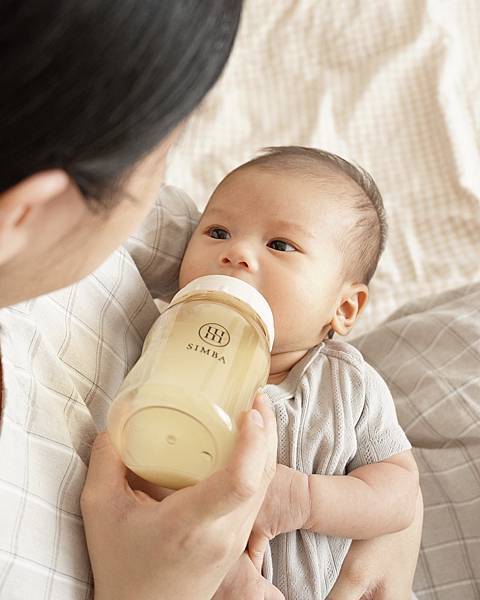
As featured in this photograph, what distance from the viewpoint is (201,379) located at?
78cm

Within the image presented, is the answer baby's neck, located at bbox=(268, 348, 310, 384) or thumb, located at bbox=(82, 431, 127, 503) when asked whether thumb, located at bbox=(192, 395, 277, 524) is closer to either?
thumb, located at bbox=(82, 431, 127, 503)

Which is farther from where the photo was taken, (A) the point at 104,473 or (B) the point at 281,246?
(B) the point at 281,246

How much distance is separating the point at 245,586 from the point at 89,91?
0.60 metres

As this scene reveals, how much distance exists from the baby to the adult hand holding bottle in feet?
0.53

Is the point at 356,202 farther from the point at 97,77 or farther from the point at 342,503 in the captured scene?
the point at 97,77

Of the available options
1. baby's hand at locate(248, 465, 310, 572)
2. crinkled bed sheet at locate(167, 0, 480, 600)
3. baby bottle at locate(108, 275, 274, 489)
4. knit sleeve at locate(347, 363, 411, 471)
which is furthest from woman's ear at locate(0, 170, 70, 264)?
crinkled bed sheet at locate(167, 0, 480, 600)

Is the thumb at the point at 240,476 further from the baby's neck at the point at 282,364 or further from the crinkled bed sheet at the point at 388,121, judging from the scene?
the crinkled bed sheet at the point at 388,121

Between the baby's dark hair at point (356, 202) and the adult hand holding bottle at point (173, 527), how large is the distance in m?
0.45

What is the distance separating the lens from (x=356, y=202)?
1.22 metres

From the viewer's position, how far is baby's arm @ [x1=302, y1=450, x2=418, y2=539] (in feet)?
3.18

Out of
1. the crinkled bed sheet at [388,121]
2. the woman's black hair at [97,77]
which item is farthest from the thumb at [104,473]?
the crinkled bed sheet at [388,121]

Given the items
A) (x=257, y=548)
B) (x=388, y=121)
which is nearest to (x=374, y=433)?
(x=257, y=548)

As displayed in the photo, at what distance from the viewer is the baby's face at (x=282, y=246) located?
1083 millimetres

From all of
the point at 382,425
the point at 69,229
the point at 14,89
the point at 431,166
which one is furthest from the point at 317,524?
the point at 431,166
